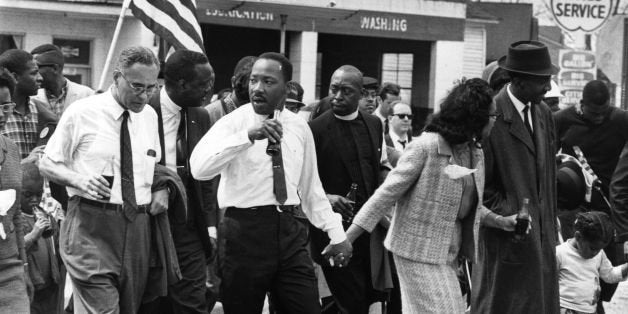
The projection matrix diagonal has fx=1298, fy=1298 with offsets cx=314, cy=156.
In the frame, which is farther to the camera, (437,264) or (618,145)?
(618,145)

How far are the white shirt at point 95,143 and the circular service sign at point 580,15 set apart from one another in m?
9.72

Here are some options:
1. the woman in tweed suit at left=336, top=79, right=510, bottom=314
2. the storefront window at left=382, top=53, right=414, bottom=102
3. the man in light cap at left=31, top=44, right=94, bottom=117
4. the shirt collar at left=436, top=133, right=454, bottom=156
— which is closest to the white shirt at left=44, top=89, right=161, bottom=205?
the woman in tweed suit at left=336, top=79, right=510, bottom=314

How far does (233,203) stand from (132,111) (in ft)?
2.73

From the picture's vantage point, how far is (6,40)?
25578mm

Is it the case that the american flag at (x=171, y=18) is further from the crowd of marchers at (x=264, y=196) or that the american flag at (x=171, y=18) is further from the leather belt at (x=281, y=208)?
the leather belt at (x=281, y=208)

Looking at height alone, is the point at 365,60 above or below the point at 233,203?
above

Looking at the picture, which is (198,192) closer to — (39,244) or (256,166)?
(256,166)

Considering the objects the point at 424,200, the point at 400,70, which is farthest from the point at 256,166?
the point at 400,70

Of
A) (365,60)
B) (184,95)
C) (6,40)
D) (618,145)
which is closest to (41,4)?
(6,40)

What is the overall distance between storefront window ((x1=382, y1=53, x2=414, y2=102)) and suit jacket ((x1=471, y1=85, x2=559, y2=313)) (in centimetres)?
2531

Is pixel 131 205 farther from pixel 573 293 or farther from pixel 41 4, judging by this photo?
pixel 41 4

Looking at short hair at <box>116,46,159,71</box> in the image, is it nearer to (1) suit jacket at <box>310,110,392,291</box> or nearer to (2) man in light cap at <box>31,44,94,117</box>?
(1) suit jacket at <box>310,110,392,291</box>

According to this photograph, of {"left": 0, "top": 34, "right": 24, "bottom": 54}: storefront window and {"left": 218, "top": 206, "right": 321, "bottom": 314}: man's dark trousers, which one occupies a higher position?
{"left": 0, "top": 34, "right": 24, "bottom": 54}: storefront window

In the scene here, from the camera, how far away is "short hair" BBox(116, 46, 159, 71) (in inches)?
303
